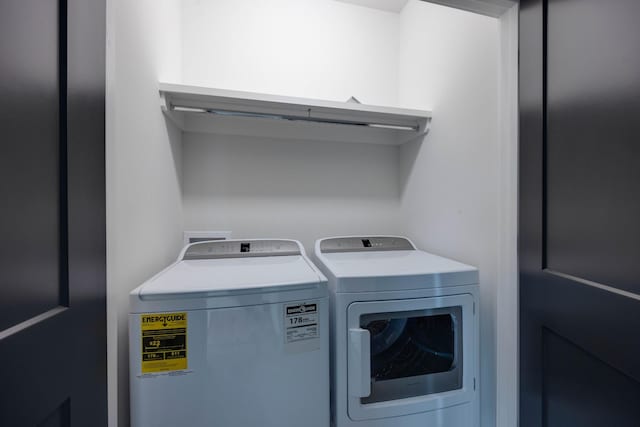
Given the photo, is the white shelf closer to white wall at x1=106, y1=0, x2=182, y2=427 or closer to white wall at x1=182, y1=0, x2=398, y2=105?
white wall at x1=106, y1=0, x2=182, y2=427

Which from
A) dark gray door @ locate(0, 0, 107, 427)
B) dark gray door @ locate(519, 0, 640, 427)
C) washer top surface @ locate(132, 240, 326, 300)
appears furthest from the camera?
washer top surface @ locate(132, 240, 326, 300)

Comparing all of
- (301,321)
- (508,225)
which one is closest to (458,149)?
(508,225)

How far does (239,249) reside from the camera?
1.37 m

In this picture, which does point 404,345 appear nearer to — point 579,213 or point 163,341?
point 579,213

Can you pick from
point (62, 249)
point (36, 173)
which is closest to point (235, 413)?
point (62, 249)

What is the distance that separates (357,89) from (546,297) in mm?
1716

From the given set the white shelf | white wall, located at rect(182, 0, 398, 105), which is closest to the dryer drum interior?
the white shelf

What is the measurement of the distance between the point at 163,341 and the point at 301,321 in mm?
446

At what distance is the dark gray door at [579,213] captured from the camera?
568 millimetres

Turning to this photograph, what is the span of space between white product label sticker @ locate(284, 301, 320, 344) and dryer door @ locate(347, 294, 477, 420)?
0.15 meters

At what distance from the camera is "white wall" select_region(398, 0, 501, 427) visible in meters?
1.09

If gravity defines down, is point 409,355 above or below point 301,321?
below

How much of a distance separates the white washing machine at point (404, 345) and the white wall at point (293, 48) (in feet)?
4.63

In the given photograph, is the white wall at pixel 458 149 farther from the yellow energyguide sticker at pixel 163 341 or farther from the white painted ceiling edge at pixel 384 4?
the yellow energyguide sticker at pixel 163 341
